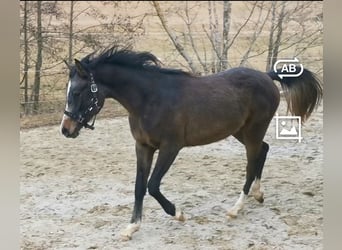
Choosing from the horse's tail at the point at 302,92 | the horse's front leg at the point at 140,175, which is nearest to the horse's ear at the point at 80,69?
the horse's front leg at the point at 140,175

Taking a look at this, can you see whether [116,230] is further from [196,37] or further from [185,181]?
[196,37]

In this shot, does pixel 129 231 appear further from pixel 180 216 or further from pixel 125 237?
pixel 180 216

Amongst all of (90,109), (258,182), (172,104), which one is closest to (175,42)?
(172,104)

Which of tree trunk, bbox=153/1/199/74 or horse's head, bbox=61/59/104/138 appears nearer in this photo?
horse's head, bbox=61/59/104/138

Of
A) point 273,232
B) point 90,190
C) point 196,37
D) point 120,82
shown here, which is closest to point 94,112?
point 120,82

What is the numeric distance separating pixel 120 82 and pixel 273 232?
51cm

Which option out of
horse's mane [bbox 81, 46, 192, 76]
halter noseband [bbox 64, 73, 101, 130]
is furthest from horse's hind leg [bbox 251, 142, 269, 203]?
halter noseband [bbox 64, 73, 101, 130]

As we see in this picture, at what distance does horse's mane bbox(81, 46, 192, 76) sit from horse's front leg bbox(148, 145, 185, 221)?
0.20 m

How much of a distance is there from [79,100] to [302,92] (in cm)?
54

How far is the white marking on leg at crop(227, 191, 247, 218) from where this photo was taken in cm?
162

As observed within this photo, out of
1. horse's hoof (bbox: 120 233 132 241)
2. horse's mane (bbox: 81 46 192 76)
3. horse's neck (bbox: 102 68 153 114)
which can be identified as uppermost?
horse's mane (bbox: 81 46 192 76)

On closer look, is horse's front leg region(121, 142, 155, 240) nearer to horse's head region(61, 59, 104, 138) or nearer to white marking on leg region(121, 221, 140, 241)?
white marking on leg region(121, 221, 140, 241)

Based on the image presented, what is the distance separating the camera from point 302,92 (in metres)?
1.62

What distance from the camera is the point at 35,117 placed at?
1.63 m
